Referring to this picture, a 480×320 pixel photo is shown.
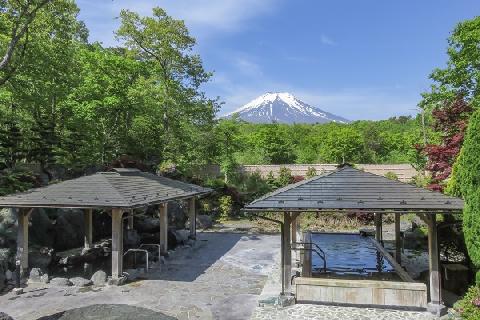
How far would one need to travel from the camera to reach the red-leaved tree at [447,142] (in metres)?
16.1

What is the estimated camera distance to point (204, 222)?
81.8ft

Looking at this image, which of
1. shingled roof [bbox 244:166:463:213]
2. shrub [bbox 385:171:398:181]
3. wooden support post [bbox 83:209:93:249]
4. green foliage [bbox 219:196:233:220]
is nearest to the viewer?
shingled roof [bbox 244:166:463:213]

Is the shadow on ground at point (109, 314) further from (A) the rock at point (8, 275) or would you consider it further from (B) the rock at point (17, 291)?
(A) the rock at point (8, 275)

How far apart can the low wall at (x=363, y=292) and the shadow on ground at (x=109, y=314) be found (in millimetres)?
3673

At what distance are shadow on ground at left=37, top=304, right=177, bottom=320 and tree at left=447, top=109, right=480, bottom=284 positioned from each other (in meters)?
7.35

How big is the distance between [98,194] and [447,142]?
45.6ft

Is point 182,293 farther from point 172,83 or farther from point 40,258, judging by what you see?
point 172,83

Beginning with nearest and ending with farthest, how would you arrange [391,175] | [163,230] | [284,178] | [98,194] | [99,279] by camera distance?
[99,279], [98,194], [163,230], [391,175], [284,178]

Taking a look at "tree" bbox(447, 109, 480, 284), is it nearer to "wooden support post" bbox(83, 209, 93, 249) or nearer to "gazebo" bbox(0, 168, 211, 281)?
"gazebo" bbox(0, 168, 211, 281)

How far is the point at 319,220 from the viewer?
2511 cm

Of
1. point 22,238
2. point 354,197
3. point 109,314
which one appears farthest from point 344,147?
point 109,314

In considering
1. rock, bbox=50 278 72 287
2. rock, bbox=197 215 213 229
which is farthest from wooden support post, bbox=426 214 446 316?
rock, bbox=197 215 213 229

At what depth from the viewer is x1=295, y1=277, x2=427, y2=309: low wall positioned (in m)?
10.3

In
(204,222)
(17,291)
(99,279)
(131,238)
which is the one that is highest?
(131,238)
